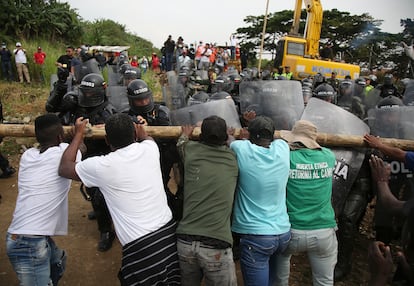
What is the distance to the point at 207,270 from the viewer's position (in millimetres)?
2414

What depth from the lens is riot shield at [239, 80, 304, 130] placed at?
416 centimetres

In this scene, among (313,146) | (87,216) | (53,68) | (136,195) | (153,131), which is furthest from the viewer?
(53,68)

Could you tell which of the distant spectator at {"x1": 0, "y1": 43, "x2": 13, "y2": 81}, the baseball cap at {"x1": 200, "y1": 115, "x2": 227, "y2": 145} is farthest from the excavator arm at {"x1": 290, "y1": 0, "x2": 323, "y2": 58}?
the baseball cap at {"x1": 200, "y1": 115, "x2": 227, "y2": 145}

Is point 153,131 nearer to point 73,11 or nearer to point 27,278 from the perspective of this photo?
point 27,278

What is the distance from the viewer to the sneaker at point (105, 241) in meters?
4.21

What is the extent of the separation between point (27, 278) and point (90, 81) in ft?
7.73

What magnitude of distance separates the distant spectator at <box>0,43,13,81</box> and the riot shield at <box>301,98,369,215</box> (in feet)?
41.5

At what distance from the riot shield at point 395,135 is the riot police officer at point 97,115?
2.97 m

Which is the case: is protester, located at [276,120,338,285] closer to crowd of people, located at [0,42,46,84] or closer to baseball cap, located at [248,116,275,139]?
baseball cap, located at [248,116,275,139]

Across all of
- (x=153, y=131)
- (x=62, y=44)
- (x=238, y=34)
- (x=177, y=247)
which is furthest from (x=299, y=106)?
(x=238, y=34)

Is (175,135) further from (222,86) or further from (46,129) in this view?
(222,86)

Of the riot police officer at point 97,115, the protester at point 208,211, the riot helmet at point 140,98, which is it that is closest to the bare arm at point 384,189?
the protester at point 208,211

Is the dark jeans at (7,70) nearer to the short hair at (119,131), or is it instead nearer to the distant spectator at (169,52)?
the distant spectator at (169,52)

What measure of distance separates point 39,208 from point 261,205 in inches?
64.3
